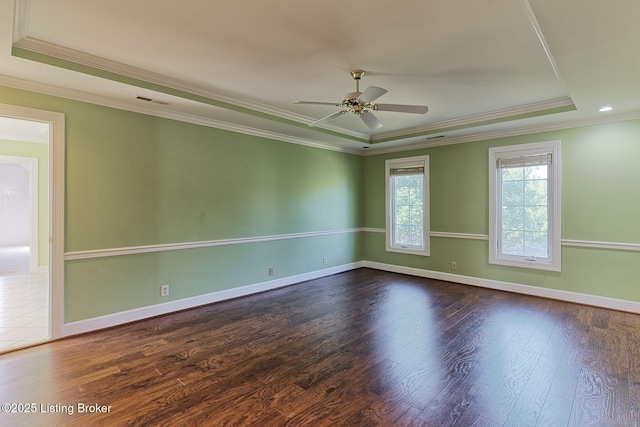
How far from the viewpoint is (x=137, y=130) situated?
11.3ft

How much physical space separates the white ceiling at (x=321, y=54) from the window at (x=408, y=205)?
1819mm

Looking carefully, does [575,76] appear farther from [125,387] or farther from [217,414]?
[125,387]

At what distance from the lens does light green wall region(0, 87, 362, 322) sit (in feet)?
10.1

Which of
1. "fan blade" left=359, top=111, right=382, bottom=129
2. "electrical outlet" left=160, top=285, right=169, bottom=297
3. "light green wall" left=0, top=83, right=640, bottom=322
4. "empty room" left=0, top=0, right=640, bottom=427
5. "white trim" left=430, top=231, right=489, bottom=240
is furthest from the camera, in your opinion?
"white trim" left=430, top=231, right=489, bottom=240

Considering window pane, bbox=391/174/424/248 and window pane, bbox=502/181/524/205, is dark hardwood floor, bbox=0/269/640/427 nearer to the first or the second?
window pane, bbox=502/181/524/205

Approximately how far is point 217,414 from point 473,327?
2680 mm

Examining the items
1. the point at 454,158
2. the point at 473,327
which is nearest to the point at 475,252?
the point at 454,158

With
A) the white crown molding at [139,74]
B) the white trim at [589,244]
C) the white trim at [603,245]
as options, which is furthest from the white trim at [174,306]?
the white trim at [603,245]

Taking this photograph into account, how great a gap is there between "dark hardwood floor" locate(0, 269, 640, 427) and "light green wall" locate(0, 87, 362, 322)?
488 mm

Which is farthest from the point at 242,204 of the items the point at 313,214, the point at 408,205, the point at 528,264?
the point at 528,264

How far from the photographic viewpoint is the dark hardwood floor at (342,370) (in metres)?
1.92

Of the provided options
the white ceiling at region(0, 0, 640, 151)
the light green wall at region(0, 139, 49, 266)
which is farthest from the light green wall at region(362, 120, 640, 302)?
the light green wall at region(0, 139, 49, 266)

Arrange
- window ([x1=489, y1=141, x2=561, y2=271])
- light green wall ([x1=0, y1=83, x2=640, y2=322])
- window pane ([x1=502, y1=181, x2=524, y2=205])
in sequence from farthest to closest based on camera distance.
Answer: window pane ([x1=502, y1=181, x2=524, y2=205]) → window ([x1=489, y1=141, x2=561, y2=271]) → light green wall ([x1=0, y1=83, x2=640, y2=322])

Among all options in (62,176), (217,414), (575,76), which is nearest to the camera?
(217,414)
